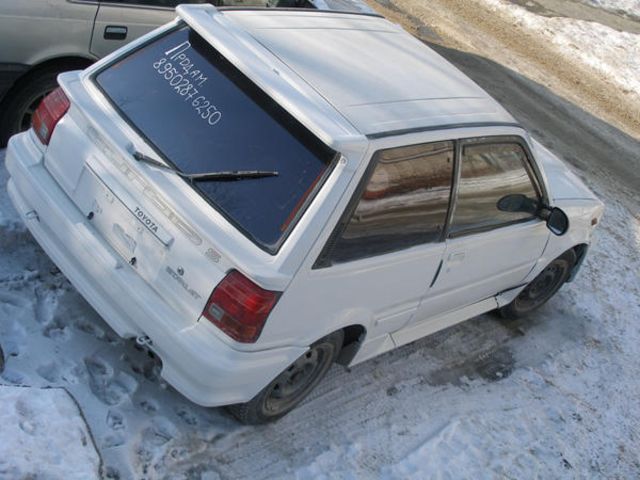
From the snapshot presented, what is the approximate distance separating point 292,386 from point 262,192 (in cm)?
123

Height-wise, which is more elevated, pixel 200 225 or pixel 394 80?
pixel 394 80

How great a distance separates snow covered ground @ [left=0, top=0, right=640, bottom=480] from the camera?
391cm

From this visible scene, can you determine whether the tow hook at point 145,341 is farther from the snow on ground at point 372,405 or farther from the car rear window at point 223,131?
the car rear window at point 223,131

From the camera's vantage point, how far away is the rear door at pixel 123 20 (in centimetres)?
595

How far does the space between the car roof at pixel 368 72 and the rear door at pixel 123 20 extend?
69.3 inches

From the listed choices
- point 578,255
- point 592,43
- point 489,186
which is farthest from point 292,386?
point 592,43

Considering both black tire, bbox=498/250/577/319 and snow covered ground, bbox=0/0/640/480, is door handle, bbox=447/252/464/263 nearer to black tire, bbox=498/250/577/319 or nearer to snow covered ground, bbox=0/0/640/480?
snow covered ground, bbox=0/0/640/480

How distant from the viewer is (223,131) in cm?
390

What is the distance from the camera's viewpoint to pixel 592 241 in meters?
6.31

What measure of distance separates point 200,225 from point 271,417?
1321 millimetres

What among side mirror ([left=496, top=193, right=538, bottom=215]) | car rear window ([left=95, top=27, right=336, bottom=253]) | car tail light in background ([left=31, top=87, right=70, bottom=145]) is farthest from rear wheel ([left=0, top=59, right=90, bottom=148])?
side mirror ([left=496, top=193, right=538, bottom=215])

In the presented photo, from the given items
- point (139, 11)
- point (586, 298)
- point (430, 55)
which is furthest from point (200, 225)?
point (586, 298)

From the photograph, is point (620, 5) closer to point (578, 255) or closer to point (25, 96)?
point (578, 255)

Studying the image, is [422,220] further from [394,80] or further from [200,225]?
[200,225]
